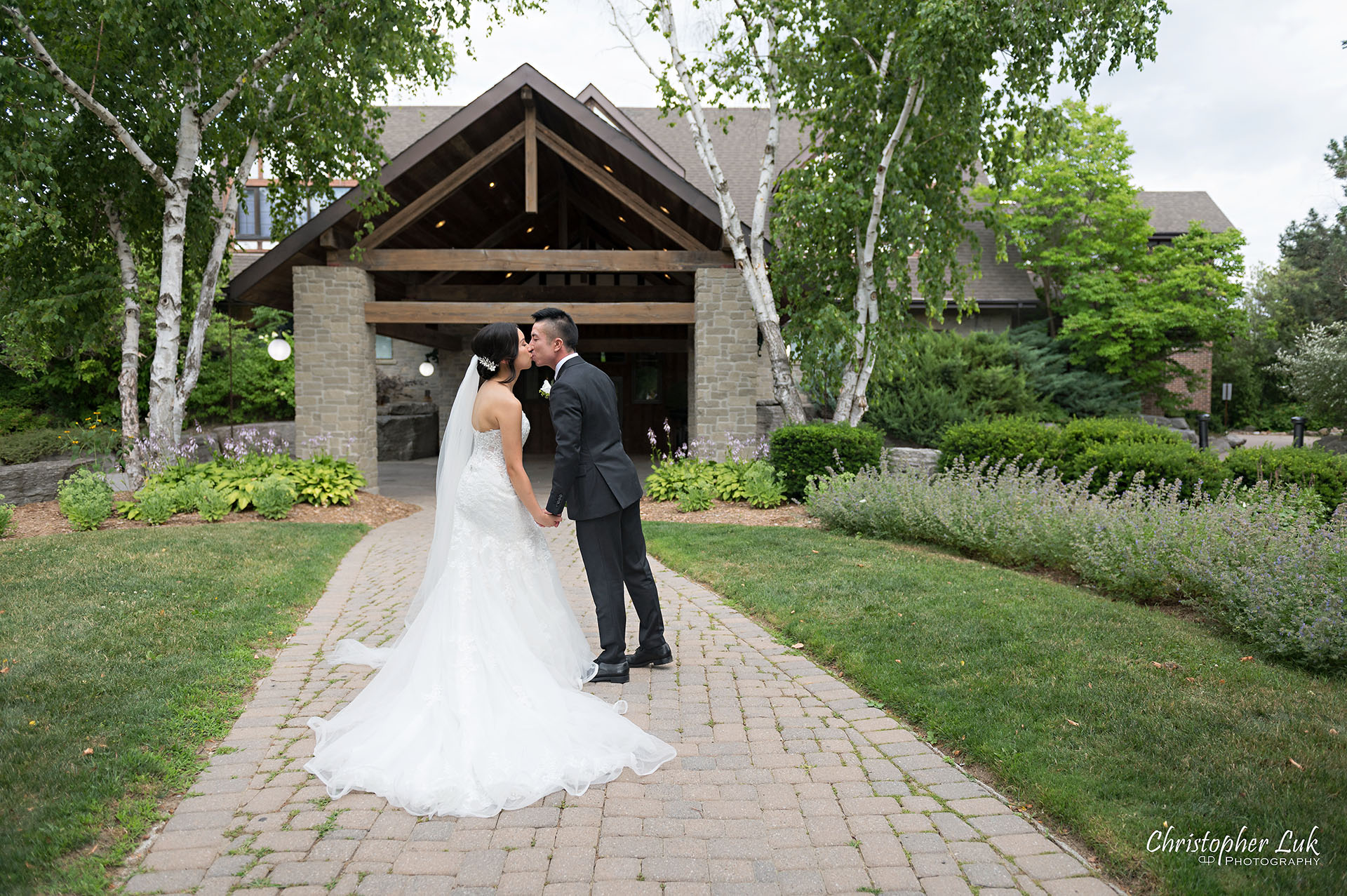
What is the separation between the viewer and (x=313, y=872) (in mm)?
2693

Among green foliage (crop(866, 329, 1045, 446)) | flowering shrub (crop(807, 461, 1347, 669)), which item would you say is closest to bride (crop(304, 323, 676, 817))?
flowering shrub (crop(807, 461, 1347, 669))

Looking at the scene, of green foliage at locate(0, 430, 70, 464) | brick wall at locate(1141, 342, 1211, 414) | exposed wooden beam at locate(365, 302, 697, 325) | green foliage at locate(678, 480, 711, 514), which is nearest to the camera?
green foliage at locate(678, 480, 711, 514)

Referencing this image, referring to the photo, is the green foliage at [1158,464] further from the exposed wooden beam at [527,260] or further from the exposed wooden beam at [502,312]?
the exposed wooden beam at [502,312]

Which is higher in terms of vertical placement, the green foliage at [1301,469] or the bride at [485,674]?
the green foliage at [1301,469]

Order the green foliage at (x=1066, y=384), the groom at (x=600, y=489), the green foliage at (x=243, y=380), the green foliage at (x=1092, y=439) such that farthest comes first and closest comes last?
the green foliage at (x=1066, y=384) → the green foliage at (x=243, y=380) → the green foliage at (x=1092, y=439) → the groom at (x=600, y=489)

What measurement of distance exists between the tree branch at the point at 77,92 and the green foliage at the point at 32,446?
5922 mm

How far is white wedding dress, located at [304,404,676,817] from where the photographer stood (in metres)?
3.23

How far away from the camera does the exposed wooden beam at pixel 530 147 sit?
1148 cm

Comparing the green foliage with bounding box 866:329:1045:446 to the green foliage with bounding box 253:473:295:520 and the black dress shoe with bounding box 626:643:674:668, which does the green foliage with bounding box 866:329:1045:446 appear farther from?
the black dress shoe with bounding box 626:643:674:668

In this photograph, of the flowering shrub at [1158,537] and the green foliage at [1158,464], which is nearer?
the flowering shrub at [1158,537]

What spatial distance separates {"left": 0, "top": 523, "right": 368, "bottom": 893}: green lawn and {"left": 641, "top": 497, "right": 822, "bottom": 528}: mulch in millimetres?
3995

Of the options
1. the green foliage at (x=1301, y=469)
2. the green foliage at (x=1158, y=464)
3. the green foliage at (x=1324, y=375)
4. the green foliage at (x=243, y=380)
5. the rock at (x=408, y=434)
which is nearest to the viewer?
the green foliage at (x=1301, y=469)

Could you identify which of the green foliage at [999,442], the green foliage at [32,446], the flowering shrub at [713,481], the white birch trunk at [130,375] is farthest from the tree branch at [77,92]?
the green foliage at [999,442]

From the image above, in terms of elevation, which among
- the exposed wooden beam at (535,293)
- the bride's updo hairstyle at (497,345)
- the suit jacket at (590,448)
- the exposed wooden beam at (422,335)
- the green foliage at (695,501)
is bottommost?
the green foliage at (695,501)
